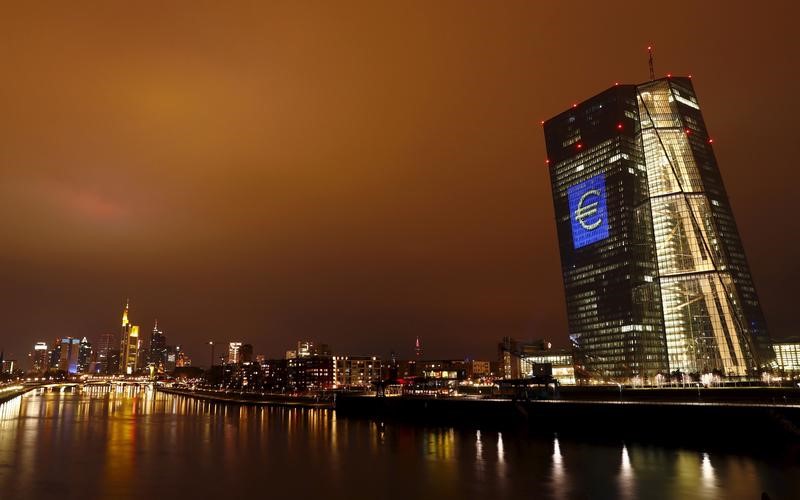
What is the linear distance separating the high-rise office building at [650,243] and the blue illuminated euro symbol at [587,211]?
0.98 feet

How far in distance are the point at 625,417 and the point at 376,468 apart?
109 ft

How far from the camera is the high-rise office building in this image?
134m

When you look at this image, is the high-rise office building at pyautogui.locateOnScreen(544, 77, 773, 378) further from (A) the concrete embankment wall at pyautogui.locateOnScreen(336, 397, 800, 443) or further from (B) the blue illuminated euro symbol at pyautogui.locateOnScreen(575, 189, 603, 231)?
(A) the concrete embankment wall at pyautogui.locateOnScreen(336, 397, 800, 443)

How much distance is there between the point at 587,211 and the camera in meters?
165

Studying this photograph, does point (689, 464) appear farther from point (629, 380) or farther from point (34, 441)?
point (629, 380)

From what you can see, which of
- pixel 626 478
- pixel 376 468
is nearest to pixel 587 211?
pixel 376 468

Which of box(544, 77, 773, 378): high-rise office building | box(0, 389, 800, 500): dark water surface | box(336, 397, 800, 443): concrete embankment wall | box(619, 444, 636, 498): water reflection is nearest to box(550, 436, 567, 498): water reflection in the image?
box(0, 389, 800, 500): dark water surface

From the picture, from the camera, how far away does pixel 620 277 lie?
154m

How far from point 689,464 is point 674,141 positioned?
11759 centimetres

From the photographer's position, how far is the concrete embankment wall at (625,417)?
2228 inches

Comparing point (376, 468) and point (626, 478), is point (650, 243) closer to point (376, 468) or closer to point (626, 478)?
point (626, 478)

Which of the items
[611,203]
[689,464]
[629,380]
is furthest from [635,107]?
[689,464]

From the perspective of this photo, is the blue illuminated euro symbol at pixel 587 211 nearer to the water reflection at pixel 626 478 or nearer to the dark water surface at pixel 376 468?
the dark water surface at pixel 376 468

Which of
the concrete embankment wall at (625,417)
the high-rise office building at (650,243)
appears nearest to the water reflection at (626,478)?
the concrete embankment wall at (625,417)
